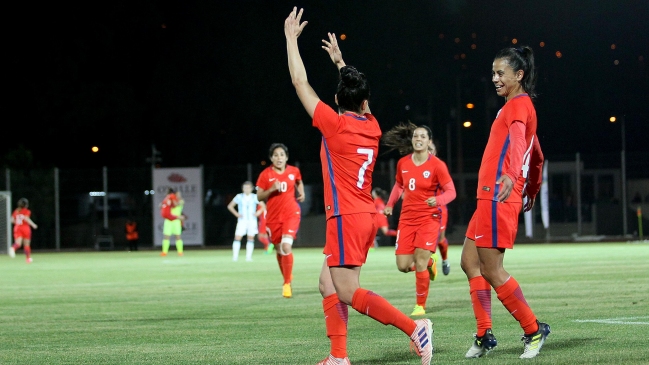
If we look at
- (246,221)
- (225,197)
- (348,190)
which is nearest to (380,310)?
(348,190)

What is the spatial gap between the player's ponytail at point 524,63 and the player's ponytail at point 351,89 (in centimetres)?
122

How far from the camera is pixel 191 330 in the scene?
961 cm

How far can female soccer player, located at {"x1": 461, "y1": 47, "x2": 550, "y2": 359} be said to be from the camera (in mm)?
7012

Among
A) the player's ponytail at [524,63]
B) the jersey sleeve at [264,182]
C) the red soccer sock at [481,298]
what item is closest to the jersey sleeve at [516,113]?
the player's ponytail at [524,63]

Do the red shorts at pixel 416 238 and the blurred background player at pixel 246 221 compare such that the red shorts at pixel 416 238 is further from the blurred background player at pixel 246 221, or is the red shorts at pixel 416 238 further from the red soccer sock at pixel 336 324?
the blurred background player at pixel 246 221

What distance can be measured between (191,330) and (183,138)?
41088 mm

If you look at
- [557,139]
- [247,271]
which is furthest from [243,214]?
[557,139]

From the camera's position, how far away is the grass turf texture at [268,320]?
757 centimetres

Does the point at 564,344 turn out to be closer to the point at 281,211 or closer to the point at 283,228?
the point at 283,228

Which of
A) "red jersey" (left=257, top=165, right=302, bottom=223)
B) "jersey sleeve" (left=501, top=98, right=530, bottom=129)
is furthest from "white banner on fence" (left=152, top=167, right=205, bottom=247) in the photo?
"jersey sleeve" (left=501, top=98, right=530, bottom=129)

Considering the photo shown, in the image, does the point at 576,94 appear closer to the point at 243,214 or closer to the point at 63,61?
the point at 63,61

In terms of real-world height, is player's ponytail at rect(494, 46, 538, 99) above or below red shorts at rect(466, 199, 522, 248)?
above

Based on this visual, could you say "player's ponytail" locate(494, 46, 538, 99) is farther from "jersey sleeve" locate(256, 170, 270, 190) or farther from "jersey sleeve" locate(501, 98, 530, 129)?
"jersey sleeve" locate(256, 170, 270, 190)

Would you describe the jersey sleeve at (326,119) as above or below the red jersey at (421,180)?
above
